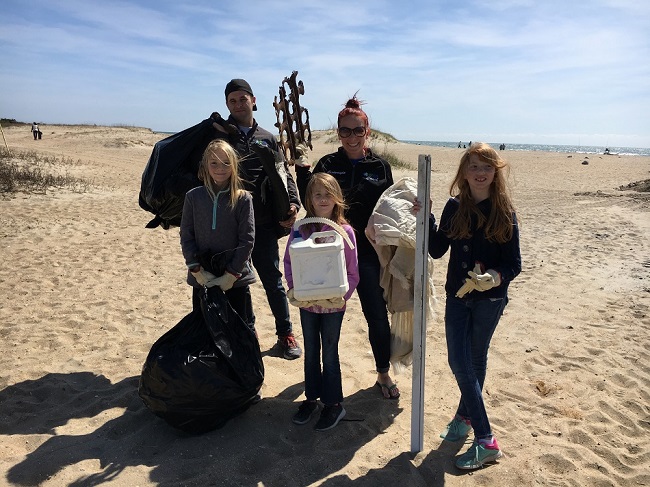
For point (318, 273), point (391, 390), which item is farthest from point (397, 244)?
point (391, 390)

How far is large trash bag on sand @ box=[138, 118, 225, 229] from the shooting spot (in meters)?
3.47

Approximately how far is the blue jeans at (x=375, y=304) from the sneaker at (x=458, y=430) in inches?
24.9

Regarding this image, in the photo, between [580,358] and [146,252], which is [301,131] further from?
[146,252]

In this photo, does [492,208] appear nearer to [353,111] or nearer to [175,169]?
[353,111]

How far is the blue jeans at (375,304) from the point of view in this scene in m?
3.23

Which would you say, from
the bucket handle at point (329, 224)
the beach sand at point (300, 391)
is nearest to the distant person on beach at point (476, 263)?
the beach sand at point (300, 391)

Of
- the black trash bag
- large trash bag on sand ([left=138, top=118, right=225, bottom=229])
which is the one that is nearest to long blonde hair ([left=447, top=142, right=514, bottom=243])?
the black trash bag

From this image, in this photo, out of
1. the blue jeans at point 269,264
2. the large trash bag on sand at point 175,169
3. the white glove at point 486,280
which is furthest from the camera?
the blue jeans at point 269,264

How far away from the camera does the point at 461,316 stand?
277 cm

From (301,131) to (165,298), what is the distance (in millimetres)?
2754

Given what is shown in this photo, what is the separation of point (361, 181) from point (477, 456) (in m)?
1.78

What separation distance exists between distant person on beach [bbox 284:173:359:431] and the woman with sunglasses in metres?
0.20

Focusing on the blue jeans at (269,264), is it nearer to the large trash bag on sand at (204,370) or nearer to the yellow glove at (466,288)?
the large trash bag on sand at (204,370)

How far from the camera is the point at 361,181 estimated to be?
3.19 meters
